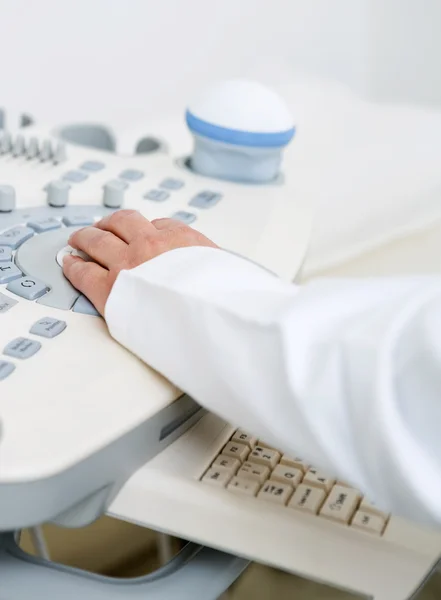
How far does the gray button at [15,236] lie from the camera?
45 cm

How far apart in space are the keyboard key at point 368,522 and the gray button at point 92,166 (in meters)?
0.34

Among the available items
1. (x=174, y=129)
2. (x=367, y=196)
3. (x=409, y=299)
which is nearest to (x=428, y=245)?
(x=367, y=196)

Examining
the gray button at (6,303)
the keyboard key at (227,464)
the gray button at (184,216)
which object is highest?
the gray button at (184,216)

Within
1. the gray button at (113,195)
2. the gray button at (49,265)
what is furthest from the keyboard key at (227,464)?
the gray button at (113,195)

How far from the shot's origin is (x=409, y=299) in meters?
0.32

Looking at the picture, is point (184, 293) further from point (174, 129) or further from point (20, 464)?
point (174, 129)

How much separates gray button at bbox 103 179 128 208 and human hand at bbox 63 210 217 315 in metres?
0.08

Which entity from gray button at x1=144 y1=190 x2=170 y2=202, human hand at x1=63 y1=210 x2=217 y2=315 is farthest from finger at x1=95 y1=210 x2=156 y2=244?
gray button at x1=144 y1=190 x2=170 y2=202

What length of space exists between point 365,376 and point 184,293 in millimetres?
90

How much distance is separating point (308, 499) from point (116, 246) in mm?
161

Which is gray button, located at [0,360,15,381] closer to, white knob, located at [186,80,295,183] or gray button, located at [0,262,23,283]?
gray button, located at [0,262,23,283]

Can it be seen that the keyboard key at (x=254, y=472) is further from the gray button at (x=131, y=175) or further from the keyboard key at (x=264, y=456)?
the gray button at (x=131, y=175)

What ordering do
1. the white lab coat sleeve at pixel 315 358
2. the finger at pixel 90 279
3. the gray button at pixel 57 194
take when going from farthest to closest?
the gray button at pixel 57 194 < the finger at pixel 90 279 < the white lab coat sleeve at pixel 315 358

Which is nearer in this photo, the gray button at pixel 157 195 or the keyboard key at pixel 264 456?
the keyboard key at pixel 264 456
